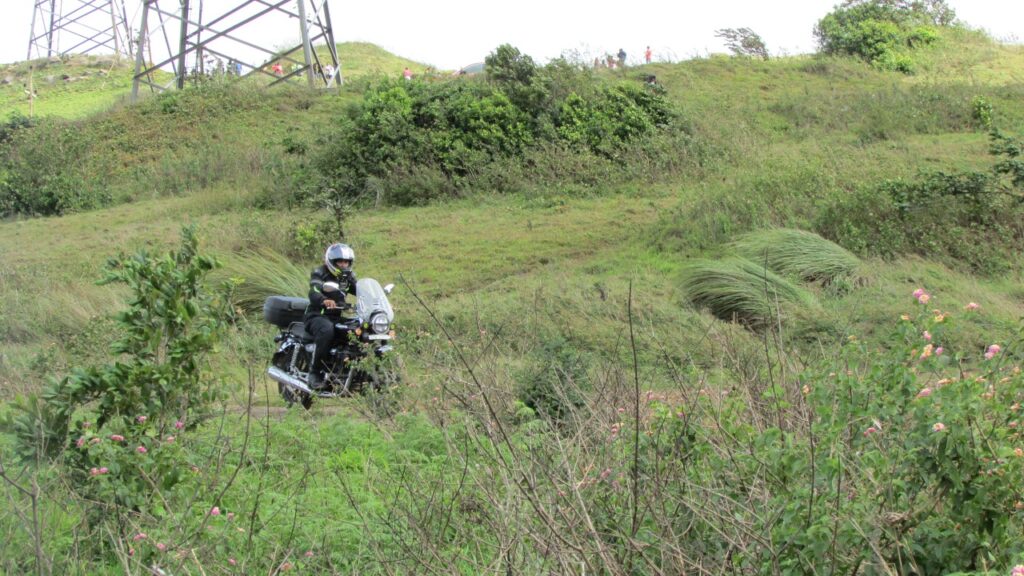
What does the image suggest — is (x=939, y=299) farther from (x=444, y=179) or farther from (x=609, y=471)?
(x=444, y=179)

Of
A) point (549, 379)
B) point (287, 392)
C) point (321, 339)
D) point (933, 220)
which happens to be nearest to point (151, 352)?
point (549, 379)

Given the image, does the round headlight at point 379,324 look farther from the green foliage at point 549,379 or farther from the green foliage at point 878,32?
the green foliage at point 878,32

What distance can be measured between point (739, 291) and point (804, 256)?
1344 mm

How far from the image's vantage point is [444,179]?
18.8 meters

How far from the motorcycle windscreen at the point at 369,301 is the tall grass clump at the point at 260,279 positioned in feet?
12.2

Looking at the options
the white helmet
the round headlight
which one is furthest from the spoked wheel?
the white helmet

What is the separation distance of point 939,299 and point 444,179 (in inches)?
397

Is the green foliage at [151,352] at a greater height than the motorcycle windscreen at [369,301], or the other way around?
the green foliage at [151,352]

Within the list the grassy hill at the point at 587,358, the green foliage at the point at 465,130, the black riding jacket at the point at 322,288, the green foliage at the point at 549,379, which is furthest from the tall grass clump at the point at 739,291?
the green foliage at the point at 465,130

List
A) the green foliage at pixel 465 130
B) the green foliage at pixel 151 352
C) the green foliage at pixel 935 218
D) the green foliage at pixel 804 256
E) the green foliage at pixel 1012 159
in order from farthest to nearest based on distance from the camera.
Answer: the green foliage at pixel 465 130, the green foliage at pixel 1012 159, the green foliage at pixel 935 218, the green foliage at pixel 804 256, the green foliage at pixel 151 352

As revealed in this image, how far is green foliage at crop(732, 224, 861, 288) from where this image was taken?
1155 cm

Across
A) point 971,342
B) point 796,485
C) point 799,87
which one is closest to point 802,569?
point 796,485

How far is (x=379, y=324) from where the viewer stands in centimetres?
841

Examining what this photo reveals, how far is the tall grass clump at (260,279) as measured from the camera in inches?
486
